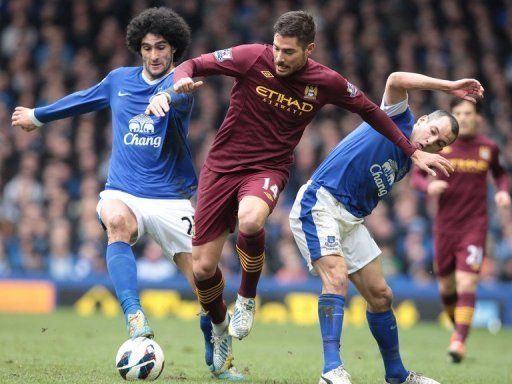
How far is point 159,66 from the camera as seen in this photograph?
26.9 ft

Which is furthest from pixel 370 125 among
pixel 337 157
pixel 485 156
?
pixel 485 156

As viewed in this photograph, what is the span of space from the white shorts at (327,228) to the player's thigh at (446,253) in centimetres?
392

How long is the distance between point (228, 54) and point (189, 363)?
2992 millimetres

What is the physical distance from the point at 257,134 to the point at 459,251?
14.8 feet

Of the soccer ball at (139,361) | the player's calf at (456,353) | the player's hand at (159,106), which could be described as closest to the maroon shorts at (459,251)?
the player's calf at (456,353)

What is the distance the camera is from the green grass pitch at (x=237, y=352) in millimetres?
7938

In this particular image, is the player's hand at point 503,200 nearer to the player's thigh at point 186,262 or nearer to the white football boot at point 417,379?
the white football boot at point 417,379

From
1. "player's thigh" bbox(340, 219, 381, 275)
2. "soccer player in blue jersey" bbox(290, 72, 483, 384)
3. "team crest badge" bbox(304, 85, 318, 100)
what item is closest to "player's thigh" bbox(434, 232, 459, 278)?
"soccer player in blue jersey" bbox(290, 72, 483, 384)

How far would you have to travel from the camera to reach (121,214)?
768 centimetres

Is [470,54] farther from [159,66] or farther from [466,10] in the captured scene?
[159,66]

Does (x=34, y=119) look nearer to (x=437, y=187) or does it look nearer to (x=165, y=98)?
(x=165, y=98)

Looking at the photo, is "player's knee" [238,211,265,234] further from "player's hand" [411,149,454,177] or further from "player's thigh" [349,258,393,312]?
"player's hand" [411,149,454,177]

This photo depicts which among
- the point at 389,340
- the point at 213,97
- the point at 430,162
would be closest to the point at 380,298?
the point at 389,340

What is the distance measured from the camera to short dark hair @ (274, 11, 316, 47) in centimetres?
720
